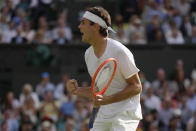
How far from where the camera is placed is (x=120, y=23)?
14.2 m

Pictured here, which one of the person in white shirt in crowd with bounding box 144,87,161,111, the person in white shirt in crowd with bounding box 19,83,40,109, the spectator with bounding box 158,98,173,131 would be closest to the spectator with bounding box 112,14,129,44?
the person in white shirt in crowd with bounding box 144,87,161,111

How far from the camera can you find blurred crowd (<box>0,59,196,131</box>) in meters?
11.3

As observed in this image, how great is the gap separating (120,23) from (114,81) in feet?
29.1

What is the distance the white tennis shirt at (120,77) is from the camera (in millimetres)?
5301

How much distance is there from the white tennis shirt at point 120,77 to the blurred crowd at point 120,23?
7834 mm

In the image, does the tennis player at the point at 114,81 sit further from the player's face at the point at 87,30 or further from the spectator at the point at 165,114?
the spectator at the point at 165,114

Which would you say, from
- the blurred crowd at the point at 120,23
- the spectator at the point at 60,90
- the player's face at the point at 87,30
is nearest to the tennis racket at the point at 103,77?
the player's face at the point at 87,30

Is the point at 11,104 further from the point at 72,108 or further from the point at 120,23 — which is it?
the point at 120,23

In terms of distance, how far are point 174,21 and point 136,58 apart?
1556 millimetres

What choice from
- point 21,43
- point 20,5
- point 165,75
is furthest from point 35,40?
point 165,75

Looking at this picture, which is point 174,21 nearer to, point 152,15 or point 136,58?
point 152,15

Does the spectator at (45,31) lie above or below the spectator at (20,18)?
below

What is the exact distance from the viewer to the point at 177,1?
1515 cm

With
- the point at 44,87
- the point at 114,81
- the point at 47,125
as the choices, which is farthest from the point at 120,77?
the point at 44,87
